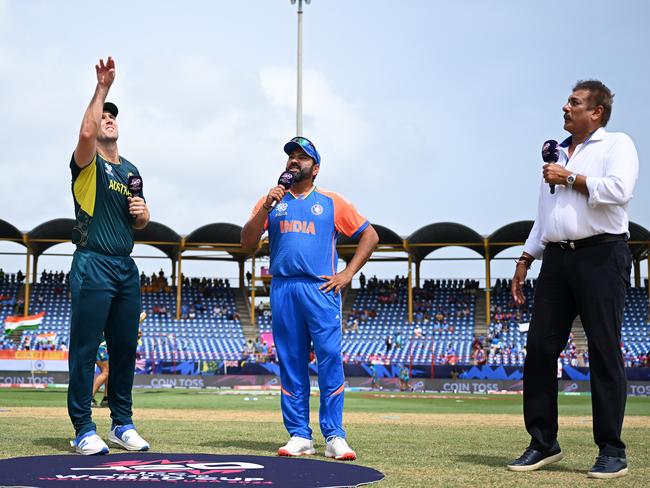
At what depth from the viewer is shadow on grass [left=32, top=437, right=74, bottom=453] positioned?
6664 millimetres

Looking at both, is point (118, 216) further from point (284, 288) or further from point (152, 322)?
point (152, 322)

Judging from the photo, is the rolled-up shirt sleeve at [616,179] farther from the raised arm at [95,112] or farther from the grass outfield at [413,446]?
the raised arm at [95,112]

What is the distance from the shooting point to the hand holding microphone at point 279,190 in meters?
6.42

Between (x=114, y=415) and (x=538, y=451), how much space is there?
3366 mm

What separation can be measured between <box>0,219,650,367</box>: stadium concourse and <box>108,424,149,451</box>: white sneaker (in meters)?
32.6

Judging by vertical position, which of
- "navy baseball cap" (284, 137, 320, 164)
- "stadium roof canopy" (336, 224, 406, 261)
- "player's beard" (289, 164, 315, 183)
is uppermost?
"stadium roof canopy" (336, 224, 406, 261)

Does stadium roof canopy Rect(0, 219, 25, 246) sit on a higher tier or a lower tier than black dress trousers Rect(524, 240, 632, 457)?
higher

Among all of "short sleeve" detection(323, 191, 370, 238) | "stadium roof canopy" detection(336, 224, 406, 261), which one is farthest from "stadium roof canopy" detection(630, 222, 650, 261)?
"short sleeve" detection(323, 191, 370, 238)

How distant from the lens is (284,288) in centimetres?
682

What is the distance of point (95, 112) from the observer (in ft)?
21.1

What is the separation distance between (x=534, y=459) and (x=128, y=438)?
3101 mm

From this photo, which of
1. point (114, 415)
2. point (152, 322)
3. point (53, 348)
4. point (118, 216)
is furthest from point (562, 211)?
point (152, 322)

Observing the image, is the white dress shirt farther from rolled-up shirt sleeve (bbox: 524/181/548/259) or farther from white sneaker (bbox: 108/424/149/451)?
white sneaker (bbox: 108/424/149/451)

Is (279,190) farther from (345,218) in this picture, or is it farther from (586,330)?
(586,330)
